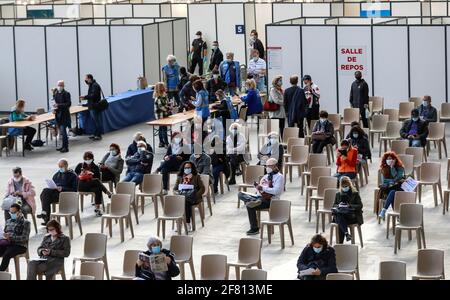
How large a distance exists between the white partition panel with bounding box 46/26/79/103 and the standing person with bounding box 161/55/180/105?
3452mm

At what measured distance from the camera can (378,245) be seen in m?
20.8

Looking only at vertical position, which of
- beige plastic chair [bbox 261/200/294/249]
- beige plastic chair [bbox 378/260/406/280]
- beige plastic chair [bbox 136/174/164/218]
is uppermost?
beige plastic chair [bbox 136/174/164/218]

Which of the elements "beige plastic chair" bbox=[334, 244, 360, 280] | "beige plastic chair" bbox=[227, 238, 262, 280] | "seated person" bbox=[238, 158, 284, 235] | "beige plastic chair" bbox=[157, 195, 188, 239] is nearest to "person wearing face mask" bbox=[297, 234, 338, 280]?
"beige plastic chair" bbox=[334, 244, 360, 280]

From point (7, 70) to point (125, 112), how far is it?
496 cm

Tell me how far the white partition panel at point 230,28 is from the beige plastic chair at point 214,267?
2328 centimetres

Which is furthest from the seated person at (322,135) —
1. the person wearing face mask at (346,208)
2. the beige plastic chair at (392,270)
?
the beige plastic chair at (392,270)

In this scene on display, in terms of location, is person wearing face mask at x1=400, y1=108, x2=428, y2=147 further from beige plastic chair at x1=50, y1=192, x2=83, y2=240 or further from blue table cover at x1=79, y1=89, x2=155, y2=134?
blue table cover at x1=79, y1=89, x2=155, y2=134

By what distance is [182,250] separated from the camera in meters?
19.0

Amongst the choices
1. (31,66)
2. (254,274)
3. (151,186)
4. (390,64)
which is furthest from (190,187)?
(31,66)

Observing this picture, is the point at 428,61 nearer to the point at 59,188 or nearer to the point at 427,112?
the point at 427,112

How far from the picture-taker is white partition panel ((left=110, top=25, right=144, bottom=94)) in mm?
35031
